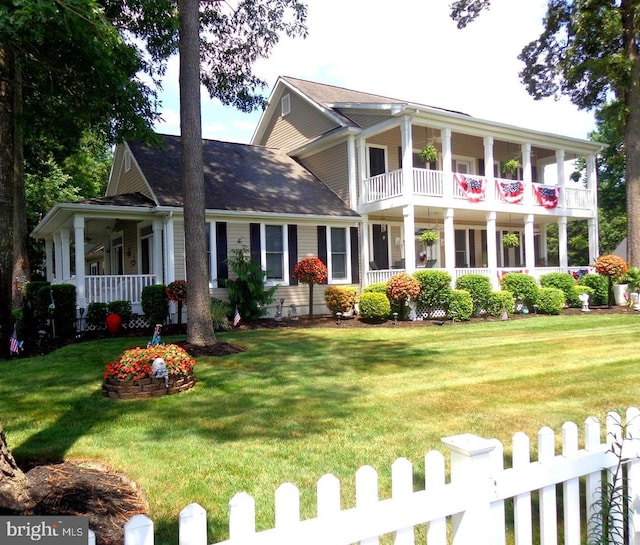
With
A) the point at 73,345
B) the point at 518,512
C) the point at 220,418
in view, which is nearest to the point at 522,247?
the point at 73,345

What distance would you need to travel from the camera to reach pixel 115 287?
550 inches

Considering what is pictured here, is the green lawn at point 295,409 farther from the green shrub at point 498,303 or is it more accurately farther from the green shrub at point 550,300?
the green shrub at point 550,300

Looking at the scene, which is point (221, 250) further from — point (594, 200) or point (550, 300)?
point (594, 200)

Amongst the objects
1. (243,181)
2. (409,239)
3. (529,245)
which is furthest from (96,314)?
(529,245)

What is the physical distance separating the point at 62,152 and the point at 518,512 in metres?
26.1

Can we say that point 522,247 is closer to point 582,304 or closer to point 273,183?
point 582,304

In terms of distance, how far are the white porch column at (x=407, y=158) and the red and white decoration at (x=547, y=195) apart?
248 inches

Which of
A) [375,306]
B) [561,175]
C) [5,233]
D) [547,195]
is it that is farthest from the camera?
[561,175]

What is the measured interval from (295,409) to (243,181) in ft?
43.2

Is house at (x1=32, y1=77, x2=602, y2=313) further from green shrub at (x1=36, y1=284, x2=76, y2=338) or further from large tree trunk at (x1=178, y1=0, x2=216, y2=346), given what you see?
large tree trunk at (x1=178, y1=0, x2=216, y2=346)

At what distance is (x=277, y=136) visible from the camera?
Result: 73.8 feet

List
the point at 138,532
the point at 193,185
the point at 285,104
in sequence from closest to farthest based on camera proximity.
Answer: the point at 138,532
the point at 193,185
the point at 285,104

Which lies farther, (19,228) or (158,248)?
(19,228)

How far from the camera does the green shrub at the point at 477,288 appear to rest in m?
15.0
